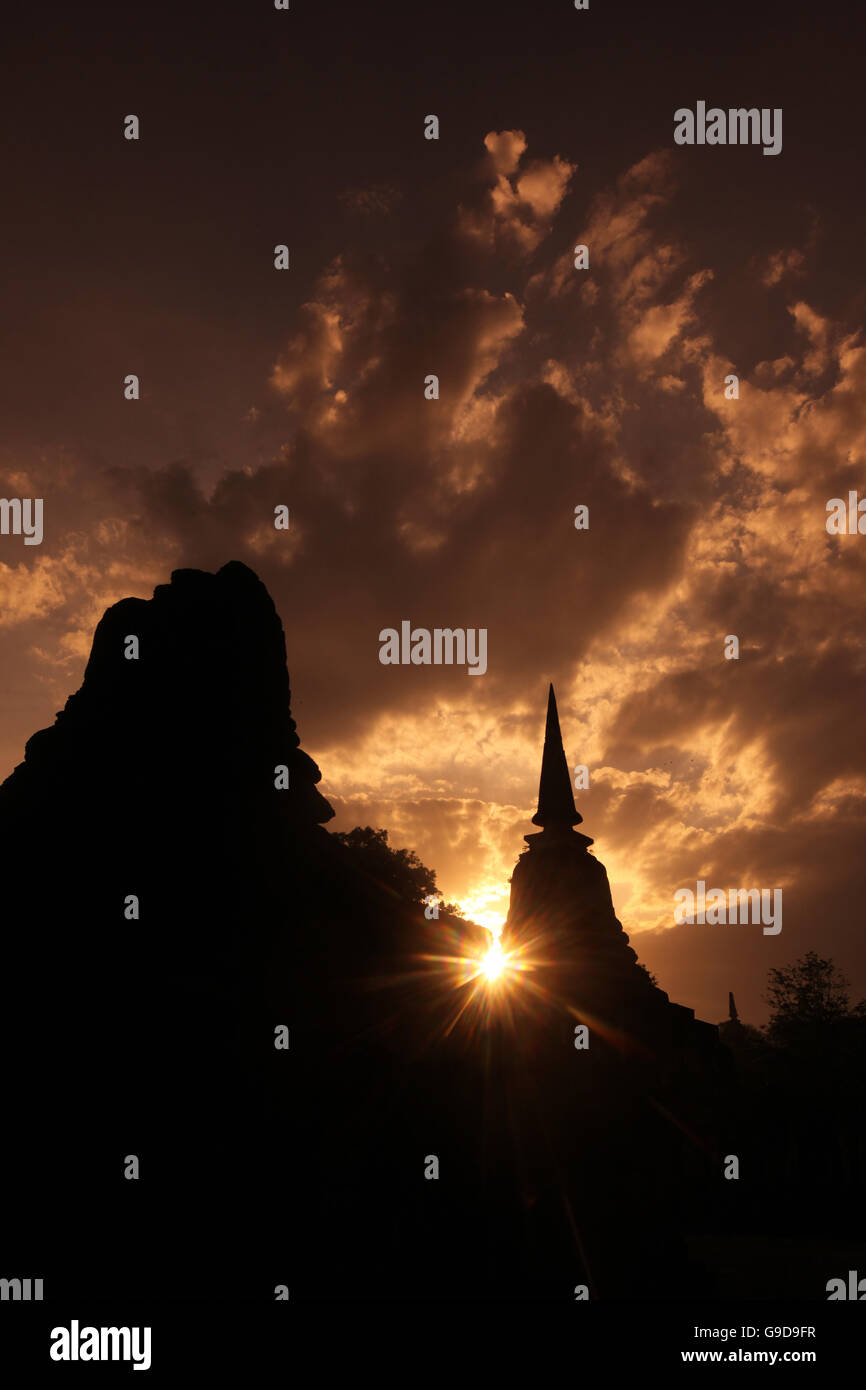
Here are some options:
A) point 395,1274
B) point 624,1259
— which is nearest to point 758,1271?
point 624,1259

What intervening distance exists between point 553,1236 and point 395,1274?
3757 mm

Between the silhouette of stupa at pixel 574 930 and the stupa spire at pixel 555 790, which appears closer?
the silhouette of stupa at pixel 574 930

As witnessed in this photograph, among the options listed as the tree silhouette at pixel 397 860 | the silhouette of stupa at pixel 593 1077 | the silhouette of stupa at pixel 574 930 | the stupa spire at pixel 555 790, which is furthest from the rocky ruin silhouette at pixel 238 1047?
the tree silhouette at pixel 397 860

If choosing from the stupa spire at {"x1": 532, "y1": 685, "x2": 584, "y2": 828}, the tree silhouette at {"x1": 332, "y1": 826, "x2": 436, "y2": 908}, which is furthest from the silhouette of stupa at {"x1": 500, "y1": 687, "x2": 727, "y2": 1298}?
the tree silhouette at {"x1": 332, "y1": 826, "x2": 436, "y2": 908}

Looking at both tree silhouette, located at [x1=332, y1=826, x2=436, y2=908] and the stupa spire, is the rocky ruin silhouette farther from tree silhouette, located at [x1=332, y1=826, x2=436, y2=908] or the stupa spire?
tree silhouette, located at [x1=332, y1=826, x2=436, y2=908]

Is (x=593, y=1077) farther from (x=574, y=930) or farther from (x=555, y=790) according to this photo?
(x=555, y=790)

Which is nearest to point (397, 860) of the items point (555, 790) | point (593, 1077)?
point (555, 790)

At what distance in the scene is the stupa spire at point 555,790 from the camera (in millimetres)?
32812

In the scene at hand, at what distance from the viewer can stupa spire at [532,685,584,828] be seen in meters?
32.8

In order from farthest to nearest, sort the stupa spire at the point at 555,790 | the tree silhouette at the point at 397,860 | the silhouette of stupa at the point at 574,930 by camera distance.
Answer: the tree silhouette at the point at 397,860
the stupa spire at the point at 555,790
the silhouette of stupa at the point at 574,930

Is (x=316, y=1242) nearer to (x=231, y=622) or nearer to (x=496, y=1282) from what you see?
(x=496, y=1282)

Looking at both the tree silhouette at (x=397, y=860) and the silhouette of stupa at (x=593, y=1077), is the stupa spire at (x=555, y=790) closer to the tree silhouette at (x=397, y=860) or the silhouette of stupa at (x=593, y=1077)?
the silhouette of stupa at (x=593, y=1077)

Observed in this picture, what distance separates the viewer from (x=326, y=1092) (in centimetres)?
1320
